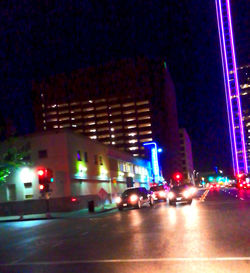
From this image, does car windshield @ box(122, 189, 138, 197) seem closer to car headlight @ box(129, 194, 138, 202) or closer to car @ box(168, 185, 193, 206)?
car headlight @ box(129, 194, 138, 202)

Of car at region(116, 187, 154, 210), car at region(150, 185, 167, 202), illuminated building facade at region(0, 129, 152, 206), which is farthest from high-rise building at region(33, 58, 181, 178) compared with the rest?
car at region(116, 187, 154, 210)

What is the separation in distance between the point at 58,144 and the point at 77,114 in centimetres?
10982

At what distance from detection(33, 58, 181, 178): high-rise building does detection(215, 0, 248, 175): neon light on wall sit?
31.7 metres

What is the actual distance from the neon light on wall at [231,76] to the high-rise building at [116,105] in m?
31.7

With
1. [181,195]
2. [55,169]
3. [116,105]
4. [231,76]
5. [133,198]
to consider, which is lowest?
[181,195]

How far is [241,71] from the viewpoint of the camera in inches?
5059

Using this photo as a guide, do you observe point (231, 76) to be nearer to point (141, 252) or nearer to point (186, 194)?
point (186, 194)

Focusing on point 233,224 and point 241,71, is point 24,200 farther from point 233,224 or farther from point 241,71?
point 241,71

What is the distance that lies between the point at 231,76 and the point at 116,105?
186ft

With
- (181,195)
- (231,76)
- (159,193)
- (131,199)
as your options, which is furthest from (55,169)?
(231,76)

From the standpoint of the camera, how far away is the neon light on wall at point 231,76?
6100 centimetres

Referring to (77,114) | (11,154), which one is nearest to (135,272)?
(11,154)

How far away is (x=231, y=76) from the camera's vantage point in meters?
92.8

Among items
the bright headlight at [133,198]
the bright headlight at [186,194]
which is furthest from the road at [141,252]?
the bright headlight at [186,194]
